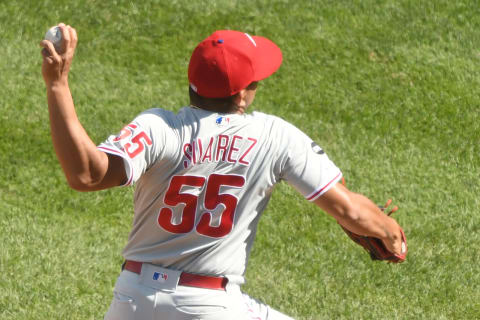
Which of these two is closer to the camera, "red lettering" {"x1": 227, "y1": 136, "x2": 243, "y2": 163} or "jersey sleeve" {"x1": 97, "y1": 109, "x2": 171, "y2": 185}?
"jersey sleeve" {"x1": 97, "y1": 109, "x2": 171, "y2": 185}

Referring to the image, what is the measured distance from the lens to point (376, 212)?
348 cm

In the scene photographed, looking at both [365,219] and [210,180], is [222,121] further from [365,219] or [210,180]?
[365,219]

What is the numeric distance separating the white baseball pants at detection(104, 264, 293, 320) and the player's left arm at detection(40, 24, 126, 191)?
25.2 inches

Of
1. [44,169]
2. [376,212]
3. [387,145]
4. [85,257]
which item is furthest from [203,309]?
[387,145]

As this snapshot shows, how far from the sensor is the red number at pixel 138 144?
3.11 meters

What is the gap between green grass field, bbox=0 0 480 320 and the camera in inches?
240

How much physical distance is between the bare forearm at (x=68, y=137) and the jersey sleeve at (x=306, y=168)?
34.0 inches

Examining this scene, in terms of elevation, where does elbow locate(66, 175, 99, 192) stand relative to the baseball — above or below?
below

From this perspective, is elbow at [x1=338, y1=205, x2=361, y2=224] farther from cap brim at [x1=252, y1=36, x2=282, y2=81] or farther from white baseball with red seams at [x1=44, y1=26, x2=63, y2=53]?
white baseball with red seams at [x1=44, y1=26, x2=63, y2=53]

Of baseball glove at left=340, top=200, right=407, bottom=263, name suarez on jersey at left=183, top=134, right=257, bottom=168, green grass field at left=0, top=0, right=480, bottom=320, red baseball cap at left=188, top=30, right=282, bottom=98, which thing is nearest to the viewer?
name suarez on jersey at left=183, top=134, right=257, bottom=168

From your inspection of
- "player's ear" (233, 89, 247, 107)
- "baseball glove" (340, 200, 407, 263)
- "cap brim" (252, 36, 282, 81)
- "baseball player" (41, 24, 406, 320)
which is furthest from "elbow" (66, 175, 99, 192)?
"baseball glove" (340, 200, 407, 263)

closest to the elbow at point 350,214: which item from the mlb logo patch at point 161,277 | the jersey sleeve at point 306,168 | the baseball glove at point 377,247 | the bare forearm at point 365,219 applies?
the bare forearm at point 365,219

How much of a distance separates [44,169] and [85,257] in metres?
1.22

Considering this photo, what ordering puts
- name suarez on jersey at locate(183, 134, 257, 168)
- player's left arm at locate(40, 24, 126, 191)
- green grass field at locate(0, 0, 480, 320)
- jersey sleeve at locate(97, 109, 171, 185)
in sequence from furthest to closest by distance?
1. green grass field at locate(0, 0, 480, 320)
2. name suarez on jersey at locate(183, 134, 257, 168)
3. jersey sleeve at locate(97, 109, 171, 185)
4. player's left arm at locate(40, 24, 126, 191)
